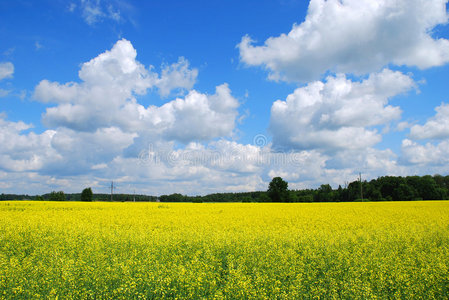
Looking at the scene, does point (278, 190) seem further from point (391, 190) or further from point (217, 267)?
point (217, 267)

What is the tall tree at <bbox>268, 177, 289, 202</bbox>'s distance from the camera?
75488mm

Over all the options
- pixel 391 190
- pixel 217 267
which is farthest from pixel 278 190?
pixel 217 267

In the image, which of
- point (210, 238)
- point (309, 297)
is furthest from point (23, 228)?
point (309, 297)

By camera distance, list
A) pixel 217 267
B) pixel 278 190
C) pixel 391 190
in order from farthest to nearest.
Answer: pixel 391 190, pixel 278 190, pixel 217 267

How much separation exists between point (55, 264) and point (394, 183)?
89.9 metres

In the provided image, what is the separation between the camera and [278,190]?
2992 inches

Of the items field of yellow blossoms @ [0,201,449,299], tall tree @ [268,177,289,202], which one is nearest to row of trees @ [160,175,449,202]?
tall tree @ [268,177,289,202]

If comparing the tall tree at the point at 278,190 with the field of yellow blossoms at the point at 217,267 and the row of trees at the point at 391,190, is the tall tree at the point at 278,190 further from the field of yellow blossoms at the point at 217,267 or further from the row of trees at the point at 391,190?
the field of yellow blossoms at the point at 217,267

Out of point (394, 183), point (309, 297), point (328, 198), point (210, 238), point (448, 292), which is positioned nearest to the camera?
point (309, 297)

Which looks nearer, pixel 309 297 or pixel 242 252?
pixel 309 297

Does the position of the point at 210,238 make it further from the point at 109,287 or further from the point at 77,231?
the point at 77,231

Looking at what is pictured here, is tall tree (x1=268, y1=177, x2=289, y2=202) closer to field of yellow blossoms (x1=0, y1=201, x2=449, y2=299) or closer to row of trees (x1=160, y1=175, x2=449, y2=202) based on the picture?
row of trees (x1=160, y1=175, x2=449, y2=202)

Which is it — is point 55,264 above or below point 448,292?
above

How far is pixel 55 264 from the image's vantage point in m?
7.21
